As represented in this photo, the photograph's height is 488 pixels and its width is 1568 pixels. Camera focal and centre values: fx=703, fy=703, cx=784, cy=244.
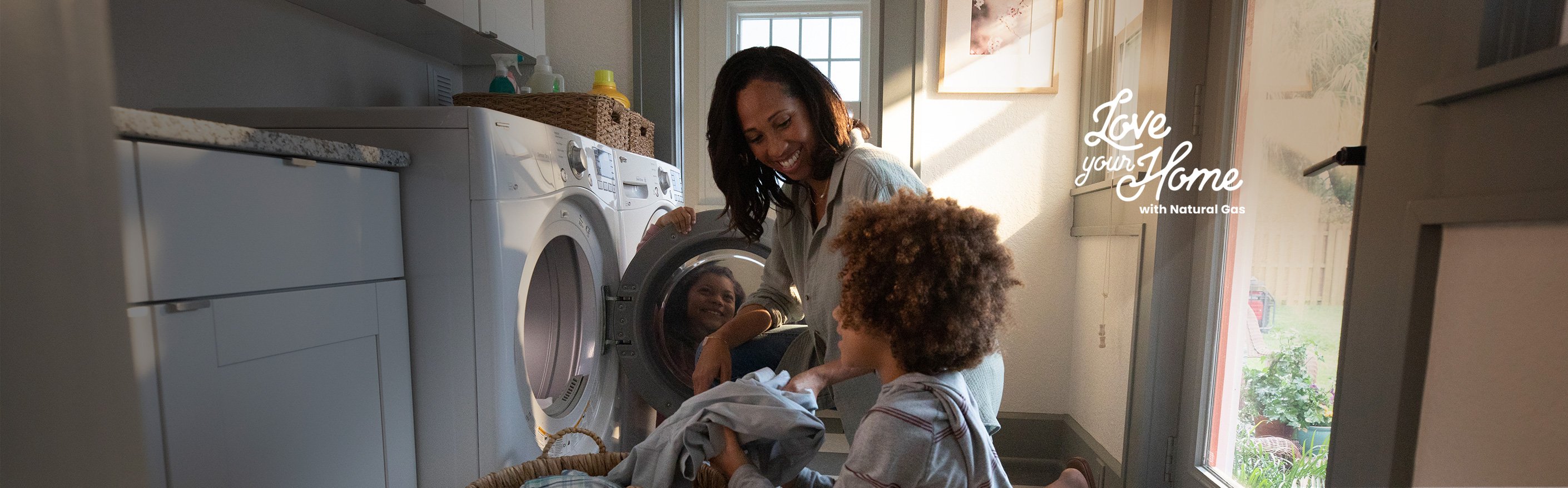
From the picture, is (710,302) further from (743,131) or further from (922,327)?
(922,327)

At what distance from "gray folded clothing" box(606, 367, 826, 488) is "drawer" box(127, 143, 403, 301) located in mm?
541

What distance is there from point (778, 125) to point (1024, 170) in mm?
1404

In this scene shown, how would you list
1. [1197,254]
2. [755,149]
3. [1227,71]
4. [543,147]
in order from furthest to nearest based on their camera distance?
[1197,254] < [1227,71] < [543,147] < [755,149]

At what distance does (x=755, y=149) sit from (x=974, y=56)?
4.29ft

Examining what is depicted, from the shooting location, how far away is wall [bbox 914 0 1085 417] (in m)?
2.36

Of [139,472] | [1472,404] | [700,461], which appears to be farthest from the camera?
[700,461]

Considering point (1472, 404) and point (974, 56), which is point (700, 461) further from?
point (974, 56)

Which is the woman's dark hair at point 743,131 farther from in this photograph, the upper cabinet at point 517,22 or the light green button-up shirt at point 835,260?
the upper cabinet at point 517,22

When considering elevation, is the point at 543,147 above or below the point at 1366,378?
above

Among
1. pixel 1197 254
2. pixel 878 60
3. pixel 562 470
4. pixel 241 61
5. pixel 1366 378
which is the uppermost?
pixel 878 60

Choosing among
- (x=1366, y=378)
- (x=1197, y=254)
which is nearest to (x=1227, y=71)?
(x=1197, y=254)

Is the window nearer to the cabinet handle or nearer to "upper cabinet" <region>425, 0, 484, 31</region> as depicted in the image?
"upper cabinet" <region>425, 0, 484, 31</region>

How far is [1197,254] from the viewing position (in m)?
1.68

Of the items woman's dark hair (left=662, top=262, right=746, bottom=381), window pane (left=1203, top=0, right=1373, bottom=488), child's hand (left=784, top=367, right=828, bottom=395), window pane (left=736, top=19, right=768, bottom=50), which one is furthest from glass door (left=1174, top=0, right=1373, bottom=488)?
window pane (left=736, top=19, right=768, bottom=50)
